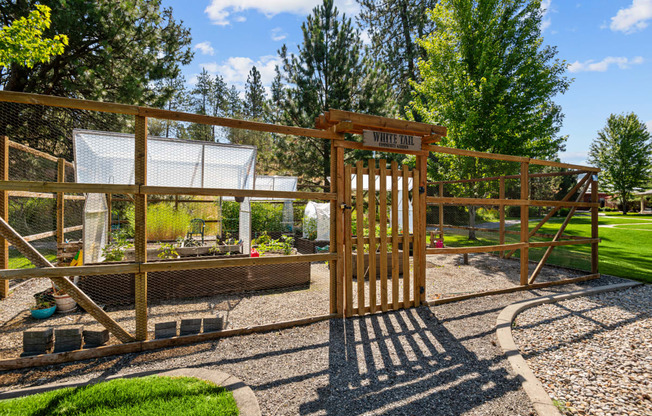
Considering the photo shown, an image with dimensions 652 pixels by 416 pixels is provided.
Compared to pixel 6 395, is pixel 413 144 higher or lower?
higher

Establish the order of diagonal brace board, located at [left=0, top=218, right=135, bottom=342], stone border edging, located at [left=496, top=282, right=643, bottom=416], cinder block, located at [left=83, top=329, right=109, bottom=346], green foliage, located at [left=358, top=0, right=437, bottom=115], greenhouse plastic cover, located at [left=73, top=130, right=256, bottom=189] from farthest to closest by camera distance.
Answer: green foliage, located at [left=358, top=0, right=437, bottom=115]
greenhouse plastic cover, located at [left=73, top=130, right=256, bottom=189]
cinder block, located at [left=83, top=329, right=109, bottom=346]
diagonal brace board, located at [left=0, top=218, right=135, bottom=342]
stone border edging, located at [left=496, top=282, right=643, bottom=416]

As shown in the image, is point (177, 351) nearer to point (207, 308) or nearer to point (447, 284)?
point (207, 308)

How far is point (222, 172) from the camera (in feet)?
22.7

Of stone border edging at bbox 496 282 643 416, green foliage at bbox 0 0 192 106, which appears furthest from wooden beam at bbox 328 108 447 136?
green foliage at bbox 0 0 192 106

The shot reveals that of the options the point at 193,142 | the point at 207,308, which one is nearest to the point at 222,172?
the point at 193,142

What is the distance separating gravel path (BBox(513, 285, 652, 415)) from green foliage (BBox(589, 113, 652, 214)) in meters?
33.3

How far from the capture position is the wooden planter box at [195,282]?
501 centimetres

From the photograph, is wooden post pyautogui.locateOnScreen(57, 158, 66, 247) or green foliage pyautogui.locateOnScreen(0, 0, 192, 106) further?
green foliage pyautogui.locateOnScreen(0, 0, 192, 106)

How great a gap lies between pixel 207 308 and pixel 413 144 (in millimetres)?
4148

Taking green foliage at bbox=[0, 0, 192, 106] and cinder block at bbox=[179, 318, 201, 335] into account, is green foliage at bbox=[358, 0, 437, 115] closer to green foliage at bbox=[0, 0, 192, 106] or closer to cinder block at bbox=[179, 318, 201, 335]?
green foliage at bbox=[0, 0, 192, 106]

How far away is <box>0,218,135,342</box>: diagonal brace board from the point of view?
9.77 feet

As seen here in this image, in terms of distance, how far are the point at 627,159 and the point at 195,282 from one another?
39.4 metres

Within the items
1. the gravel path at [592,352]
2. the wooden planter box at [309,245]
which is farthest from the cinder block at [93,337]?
the wooden planter box at [309,245]

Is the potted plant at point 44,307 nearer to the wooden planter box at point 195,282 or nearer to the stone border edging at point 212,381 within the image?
the wooden planter box at point 195,282
